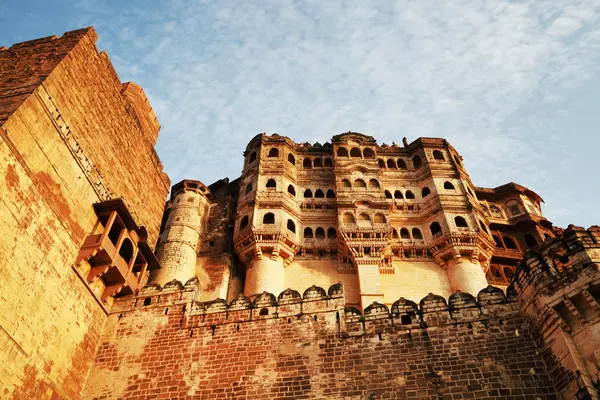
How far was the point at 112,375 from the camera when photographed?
11000 mm

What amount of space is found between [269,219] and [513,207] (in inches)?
553

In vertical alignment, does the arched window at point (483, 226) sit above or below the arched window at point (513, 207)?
below

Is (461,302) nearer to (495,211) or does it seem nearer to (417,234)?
(417,234)

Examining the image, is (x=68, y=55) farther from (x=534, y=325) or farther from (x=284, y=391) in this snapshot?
(x=534, y=325)

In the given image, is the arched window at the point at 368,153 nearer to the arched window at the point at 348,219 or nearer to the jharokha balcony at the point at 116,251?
the arched window at the point at 348,219

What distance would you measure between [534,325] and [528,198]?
69.8 ft

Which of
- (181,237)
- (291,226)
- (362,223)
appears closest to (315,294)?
(362,223)

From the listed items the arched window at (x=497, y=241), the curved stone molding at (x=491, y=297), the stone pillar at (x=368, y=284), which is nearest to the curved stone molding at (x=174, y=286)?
the curved stone molding at (x=491, y=297)

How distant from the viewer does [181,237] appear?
23.3m

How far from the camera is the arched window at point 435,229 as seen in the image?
23.6 meters

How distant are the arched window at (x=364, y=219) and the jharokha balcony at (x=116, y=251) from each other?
39.1 feet

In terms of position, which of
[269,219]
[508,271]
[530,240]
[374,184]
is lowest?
[508,271]

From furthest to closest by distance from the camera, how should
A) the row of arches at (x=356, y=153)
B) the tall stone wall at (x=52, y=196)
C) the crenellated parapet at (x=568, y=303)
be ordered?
1. the row of arches at (x=356, y=153)
2. the tall stone wall at (x=52, y=196)
3. the crenellated parapet at (x=568, y=303)

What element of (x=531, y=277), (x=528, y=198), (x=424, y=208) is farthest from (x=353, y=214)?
(x=531, y=277)
